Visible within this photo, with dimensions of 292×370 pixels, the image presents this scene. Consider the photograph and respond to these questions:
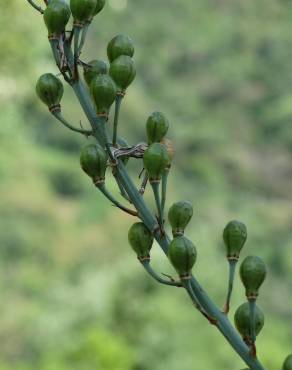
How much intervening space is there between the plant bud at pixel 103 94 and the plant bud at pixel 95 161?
0.15ft

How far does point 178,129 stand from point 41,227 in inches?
405

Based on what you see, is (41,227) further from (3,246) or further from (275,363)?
(275,363)

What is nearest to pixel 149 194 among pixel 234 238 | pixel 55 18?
pixel 234 238

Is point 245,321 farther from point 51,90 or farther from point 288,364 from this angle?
point 51,90

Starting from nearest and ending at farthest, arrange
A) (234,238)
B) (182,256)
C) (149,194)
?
(182,256), (234,238), (149,194)

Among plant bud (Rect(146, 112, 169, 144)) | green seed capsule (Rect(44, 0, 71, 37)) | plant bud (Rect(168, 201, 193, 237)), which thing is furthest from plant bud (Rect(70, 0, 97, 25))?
plant bud (Rect(168, 201, 193, 237))

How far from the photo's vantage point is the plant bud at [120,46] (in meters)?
1.05

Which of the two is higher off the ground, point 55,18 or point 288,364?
point 55,18

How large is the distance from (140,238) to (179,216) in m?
0.05

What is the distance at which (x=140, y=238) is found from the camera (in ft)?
3.35

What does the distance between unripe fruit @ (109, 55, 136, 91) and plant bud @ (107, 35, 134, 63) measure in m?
0.02

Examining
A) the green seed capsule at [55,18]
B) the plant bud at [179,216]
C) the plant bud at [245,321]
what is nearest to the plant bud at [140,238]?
the plant bud at [179,216]

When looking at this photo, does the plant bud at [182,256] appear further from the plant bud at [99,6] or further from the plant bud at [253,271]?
the plant bud at [99,6]

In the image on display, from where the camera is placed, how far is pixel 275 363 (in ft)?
35.8
